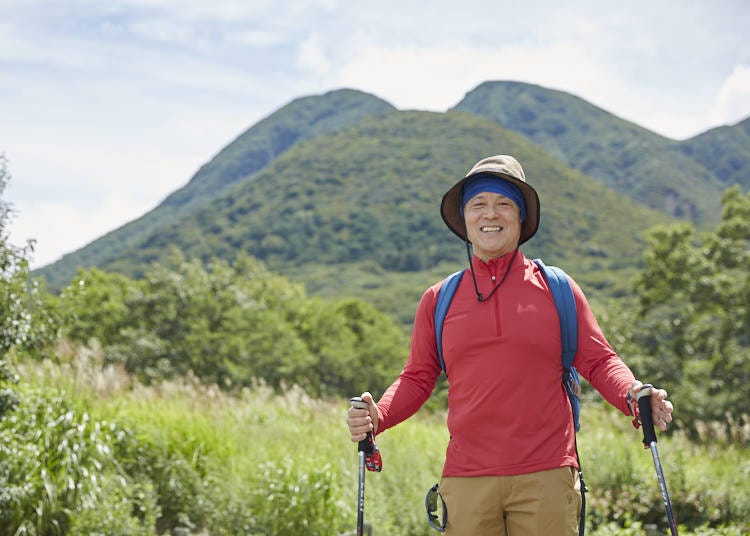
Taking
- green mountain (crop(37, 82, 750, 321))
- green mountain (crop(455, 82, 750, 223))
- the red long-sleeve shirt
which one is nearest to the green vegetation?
the red long-sleeve shirt

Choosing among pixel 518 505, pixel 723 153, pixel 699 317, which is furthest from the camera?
pixel 723 153

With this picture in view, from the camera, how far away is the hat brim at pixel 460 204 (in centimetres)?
249

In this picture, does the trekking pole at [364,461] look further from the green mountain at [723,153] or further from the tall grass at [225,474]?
the green mountain at [723,153]

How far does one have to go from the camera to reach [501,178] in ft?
8.24

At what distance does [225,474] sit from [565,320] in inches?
161

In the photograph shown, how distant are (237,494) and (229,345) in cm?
1760

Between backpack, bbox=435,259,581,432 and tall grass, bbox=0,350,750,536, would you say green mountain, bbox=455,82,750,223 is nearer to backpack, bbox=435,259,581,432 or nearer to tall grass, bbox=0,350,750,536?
tall grass, bbox=0,350,750,536

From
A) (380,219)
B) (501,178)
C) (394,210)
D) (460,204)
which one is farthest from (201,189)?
(501,178)

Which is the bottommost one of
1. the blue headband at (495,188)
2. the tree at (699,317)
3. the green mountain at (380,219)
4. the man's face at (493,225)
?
the tree at (699,317)

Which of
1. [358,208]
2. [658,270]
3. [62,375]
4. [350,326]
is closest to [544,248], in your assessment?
[358,208]

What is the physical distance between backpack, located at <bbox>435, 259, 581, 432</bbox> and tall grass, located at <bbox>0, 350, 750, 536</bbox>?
300cm

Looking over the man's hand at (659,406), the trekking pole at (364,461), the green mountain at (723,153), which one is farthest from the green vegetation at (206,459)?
the green mountain at (723,153)

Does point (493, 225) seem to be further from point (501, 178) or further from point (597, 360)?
point (597, 360)

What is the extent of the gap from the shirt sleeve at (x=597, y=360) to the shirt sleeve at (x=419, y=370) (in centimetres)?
49
